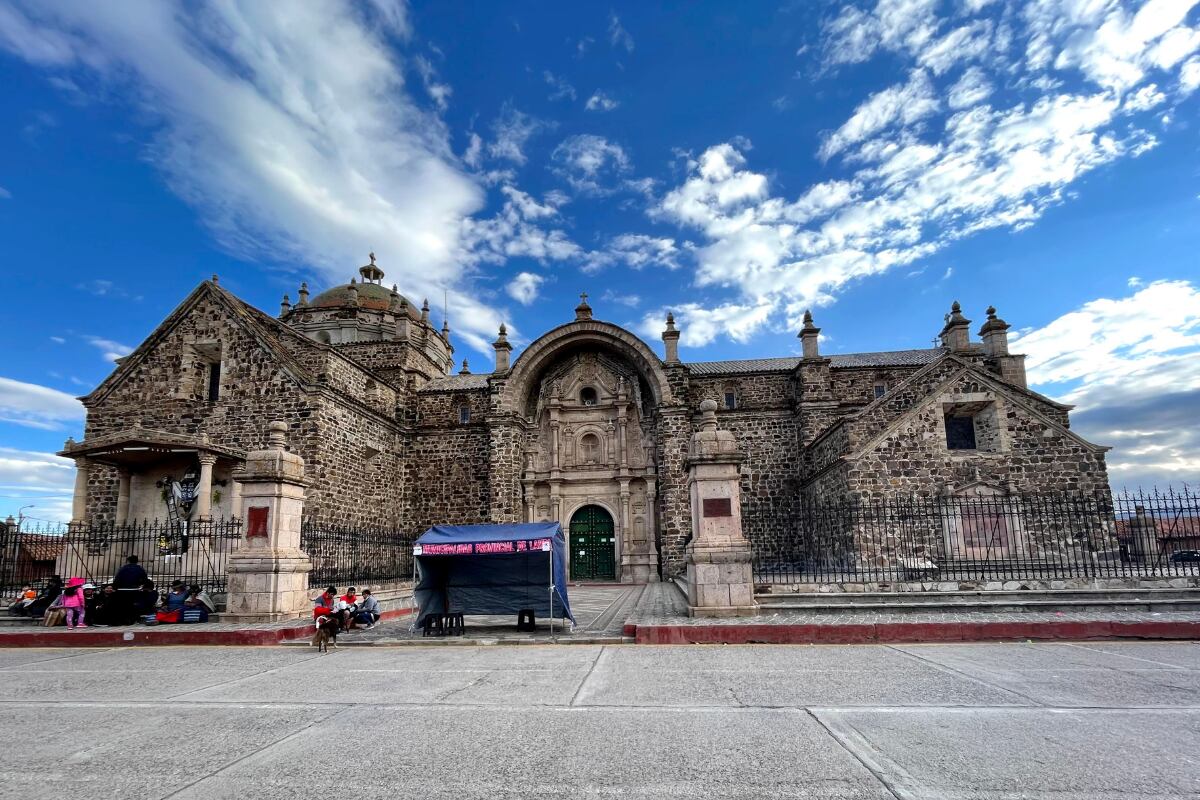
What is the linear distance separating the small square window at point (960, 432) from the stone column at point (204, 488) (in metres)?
22.4

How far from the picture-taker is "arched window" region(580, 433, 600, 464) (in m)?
27.5

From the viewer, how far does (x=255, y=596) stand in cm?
1255

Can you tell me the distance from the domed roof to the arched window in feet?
44.3

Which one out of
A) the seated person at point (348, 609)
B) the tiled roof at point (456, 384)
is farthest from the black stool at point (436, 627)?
the tiled roof at point (456, 384)

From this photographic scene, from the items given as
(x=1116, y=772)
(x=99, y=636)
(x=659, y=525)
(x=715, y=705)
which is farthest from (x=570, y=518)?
(x=1116, y=772)

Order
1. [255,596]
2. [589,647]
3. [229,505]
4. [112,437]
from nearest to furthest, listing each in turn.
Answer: [589,647], [255,596], [112,437], [229,505]

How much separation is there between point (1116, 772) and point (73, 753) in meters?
7.38

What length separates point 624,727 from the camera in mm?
5574

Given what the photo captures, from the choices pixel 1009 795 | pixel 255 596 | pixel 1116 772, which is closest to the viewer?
pixel 1009 795

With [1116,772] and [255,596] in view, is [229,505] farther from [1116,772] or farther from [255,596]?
[1116,772]

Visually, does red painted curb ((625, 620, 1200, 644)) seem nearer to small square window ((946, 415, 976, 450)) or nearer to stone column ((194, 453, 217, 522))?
small square window ((946, 415, 976, 450))

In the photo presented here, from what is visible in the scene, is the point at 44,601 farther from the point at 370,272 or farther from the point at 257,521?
the point at 370,272

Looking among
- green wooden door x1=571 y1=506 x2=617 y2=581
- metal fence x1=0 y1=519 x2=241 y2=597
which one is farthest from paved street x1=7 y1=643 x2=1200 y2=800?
green wooden door x1=571 y1=506 x2=617 y2=581

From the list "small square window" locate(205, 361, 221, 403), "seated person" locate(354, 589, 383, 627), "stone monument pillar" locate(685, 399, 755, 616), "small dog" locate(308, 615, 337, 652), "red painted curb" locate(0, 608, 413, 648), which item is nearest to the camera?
"small dog" locate(308, 615, 337, 652)
